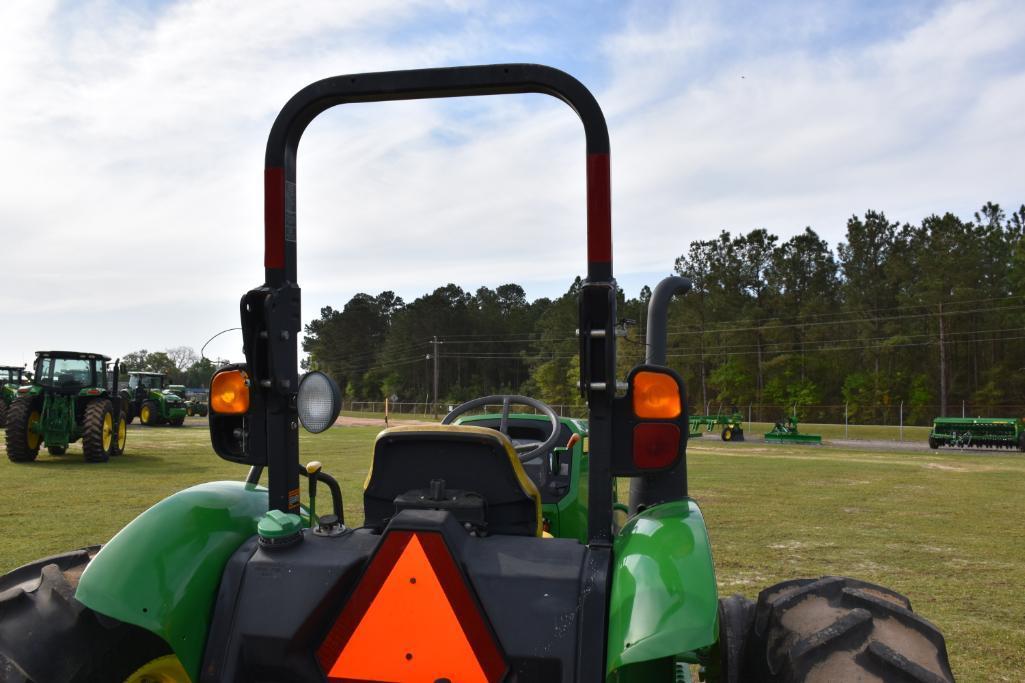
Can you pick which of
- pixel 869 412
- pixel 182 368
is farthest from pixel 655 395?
pixel 182 368

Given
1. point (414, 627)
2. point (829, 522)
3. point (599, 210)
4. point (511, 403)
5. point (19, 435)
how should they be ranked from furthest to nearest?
point (19, 435) → point (829, 522) → point (511, 403) → point (599, 210) → point (414, 627)

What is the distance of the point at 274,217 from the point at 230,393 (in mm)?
544

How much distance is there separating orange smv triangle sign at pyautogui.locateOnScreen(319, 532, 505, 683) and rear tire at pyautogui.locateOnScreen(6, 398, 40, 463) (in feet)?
51.6

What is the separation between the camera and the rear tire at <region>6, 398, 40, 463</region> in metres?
15.1

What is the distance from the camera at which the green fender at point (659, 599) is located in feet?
6.07

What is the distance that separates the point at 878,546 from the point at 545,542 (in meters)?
6.25

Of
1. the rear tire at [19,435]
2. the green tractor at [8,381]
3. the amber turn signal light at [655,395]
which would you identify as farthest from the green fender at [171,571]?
the green tractor at [8,381]

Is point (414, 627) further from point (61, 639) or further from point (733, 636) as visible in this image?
point (733, 636)

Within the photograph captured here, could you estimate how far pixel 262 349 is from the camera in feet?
7.68

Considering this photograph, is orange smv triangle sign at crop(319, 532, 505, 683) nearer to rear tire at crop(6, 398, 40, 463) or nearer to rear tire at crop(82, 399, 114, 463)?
rear tire at crop(82, 399, 114, 463)

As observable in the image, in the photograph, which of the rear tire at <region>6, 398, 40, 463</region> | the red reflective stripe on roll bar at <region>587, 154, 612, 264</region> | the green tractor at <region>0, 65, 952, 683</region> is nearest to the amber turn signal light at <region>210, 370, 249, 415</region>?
the green tractor at <region>0, 65, 952, 683</region>

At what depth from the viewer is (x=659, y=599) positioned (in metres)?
1.93

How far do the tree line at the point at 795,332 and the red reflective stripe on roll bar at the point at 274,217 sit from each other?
39.4 meters

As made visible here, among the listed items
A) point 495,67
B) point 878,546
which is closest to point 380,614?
point 495,67
